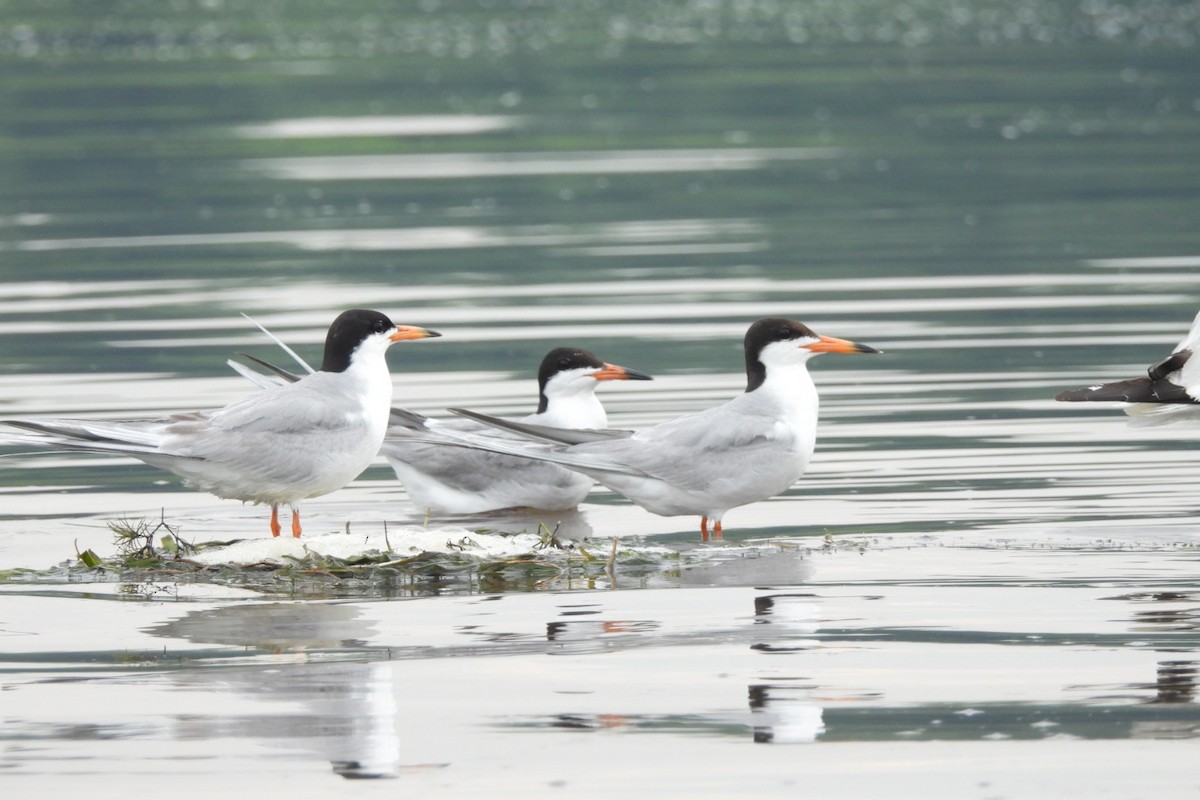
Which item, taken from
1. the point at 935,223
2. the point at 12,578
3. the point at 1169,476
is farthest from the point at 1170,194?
the point at 12,578

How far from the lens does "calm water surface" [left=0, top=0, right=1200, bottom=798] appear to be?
24.4 feet

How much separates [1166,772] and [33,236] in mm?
21589

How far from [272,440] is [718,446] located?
2208 millimetres

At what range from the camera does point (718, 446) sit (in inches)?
442

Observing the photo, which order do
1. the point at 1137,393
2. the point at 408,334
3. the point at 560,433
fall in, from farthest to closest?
the point at 560,433 → the point at 408,334 → the point at 1137,393

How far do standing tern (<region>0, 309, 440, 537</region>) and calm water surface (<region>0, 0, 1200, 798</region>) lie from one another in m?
0.68

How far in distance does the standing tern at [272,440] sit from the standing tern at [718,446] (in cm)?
56

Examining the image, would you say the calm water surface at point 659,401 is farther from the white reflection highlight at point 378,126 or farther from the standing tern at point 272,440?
the standing tern at point 272,440

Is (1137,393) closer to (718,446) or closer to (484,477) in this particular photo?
(718,446)

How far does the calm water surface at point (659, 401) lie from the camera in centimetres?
743

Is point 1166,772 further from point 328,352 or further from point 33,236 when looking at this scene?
point 33,236

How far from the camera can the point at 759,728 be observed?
24.4 ft

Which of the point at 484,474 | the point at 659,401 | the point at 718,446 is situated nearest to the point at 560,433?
the point at 718,446

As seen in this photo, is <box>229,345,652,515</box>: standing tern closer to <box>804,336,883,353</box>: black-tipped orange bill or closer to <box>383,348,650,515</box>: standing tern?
<box>383,348,650,515</box>: standing tern
